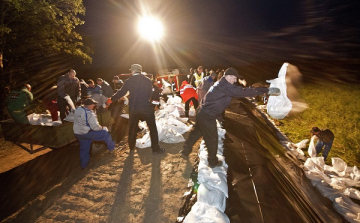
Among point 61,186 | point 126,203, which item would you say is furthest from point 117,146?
point 126,203

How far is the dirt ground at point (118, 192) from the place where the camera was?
2.38 metres

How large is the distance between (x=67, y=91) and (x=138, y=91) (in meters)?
2.75

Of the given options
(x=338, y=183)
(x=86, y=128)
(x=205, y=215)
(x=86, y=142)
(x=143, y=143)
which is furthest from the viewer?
(x=143, y=143)

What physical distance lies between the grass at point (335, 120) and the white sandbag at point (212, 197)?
4145 millimetres

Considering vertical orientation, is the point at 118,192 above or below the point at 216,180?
below

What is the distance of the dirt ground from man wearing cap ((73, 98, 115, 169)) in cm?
33

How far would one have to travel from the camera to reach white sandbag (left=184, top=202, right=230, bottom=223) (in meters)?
1.95

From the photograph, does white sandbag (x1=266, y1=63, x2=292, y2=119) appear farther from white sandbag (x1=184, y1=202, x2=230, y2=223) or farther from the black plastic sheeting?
white sandbag (x1=184, y1=202, x2=230, y2=223)

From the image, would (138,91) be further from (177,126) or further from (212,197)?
(212,197)

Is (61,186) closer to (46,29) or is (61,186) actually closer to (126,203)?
(126,203)

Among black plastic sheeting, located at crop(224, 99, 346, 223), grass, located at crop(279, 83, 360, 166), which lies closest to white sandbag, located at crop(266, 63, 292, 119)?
black plastic sheeting, located at crop(224, 99, 346, 223)

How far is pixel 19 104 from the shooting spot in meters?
4.18

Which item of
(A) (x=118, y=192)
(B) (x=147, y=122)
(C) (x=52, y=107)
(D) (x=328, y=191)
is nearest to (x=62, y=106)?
(C) (x=52, y=107)

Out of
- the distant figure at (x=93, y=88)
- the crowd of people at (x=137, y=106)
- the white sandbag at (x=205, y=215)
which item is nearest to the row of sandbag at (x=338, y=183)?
the crowd of people at (x=137, y=106)
